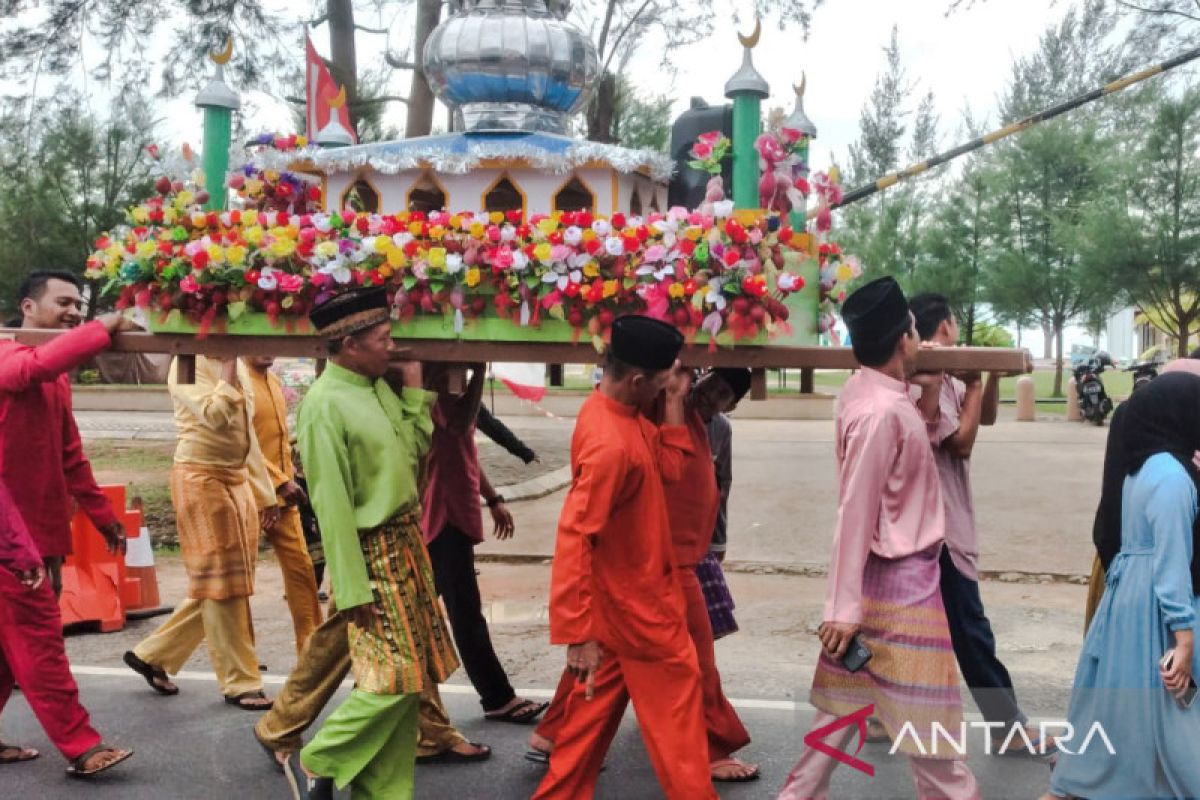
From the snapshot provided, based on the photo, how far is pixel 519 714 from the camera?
537 centimetres

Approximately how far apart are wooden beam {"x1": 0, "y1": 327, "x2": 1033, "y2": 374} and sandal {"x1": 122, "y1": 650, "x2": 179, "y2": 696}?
5.85ft

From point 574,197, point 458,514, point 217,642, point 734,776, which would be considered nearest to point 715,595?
point 734,776

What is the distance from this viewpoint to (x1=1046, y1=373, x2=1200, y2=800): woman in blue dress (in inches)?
145

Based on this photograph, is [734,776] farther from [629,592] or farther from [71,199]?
[71,199]

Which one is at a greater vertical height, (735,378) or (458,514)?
(735,378)

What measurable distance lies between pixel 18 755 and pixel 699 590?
3019 mm

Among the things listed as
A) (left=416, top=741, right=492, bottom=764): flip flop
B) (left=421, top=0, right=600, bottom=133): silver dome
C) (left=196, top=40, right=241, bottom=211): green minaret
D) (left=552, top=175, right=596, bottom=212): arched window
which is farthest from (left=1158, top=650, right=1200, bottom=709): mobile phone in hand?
(left=196, top=40, right=241, bottom=211): green minaret

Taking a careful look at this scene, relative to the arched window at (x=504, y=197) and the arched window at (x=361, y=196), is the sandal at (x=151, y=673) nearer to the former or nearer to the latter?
the arched window at (x=361, y=196)

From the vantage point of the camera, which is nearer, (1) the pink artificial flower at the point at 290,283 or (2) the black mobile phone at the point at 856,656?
(2) the black mobile phone at the point at 856,656

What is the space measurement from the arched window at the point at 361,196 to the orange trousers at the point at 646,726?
2.49 metres

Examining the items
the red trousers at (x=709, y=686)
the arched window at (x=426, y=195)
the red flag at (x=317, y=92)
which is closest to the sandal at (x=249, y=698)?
the red trousers at (x=709, y=686)

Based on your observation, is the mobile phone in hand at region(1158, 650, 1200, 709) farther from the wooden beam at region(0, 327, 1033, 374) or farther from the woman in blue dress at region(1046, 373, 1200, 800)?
the wooden beam at region(0, 327, 1033, 374)

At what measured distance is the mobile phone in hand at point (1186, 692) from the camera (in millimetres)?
3676

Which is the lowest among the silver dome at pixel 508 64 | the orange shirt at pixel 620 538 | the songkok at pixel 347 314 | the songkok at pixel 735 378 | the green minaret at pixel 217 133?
the orange shirt at pixel 620 538
